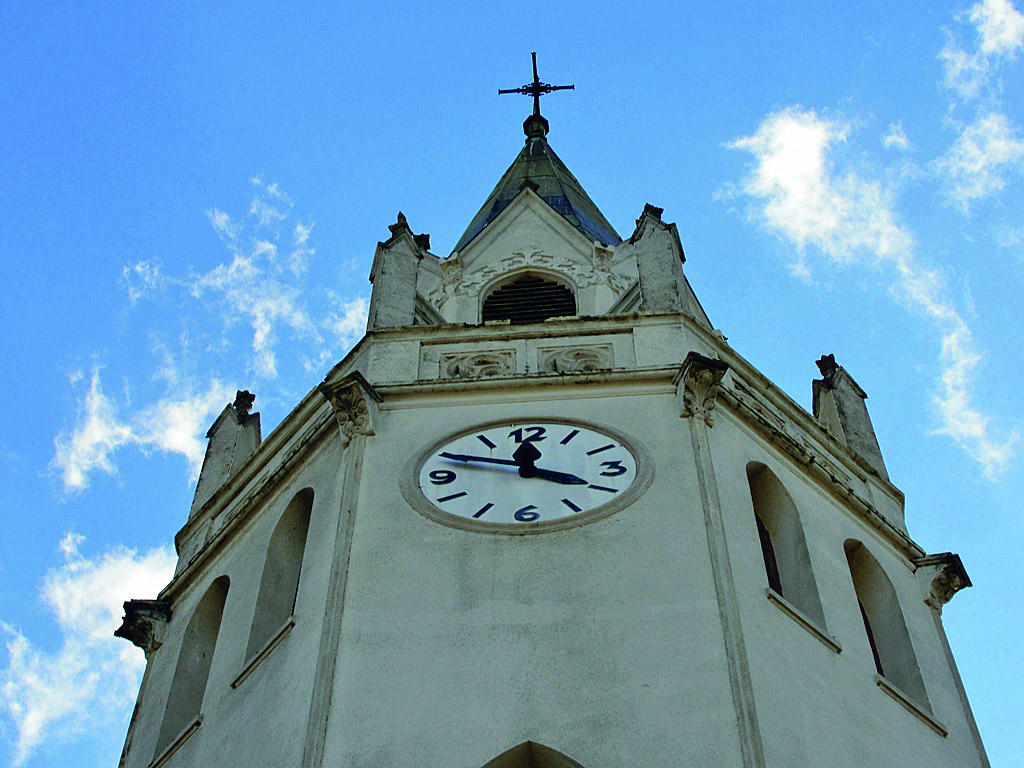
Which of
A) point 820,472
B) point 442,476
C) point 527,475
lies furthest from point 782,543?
point 442,476

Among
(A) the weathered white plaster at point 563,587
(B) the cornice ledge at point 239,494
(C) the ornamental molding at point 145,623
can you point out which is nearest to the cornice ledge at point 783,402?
(A) the weathered white plaster at point 563,587

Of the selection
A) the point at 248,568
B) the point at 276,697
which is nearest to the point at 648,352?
the point at 248,568

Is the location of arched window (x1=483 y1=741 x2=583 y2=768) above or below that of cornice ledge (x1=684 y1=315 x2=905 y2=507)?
below

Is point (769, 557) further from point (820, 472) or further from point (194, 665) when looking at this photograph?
point (194, 665)

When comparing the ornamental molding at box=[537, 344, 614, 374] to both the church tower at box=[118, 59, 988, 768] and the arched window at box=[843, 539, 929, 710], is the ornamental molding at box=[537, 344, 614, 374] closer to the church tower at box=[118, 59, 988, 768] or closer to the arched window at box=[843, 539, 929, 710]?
the church tower at box=[118, 59, 988, 768]

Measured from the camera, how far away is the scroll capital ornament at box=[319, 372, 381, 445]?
20109 millimetres

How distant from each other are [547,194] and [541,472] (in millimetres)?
12244

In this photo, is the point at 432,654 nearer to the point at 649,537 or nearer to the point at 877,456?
the point at 649,537

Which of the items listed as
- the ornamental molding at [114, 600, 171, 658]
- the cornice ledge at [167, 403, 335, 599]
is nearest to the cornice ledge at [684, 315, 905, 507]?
the cornice ledge at [167, 403, 335, 599]

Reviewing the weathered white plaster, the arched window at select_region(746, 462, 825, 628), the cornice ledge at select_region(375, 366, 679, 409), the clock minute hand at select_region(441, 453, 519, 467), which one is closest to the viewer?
the weathered white plaster

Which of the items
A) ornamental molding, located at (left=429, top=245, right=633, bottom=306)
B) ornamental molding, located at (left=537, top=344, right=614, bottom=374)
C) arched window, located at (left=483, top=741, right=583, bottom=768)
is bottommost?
arched window, located at (left=483, top=741, right=583, bottom=768)

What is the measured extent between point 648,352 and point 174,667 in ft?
20.8

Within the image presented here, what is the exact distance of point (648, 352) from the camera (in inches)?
834

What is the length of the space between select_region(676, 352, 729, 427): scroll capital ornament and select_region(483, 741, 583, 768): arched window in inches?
209
